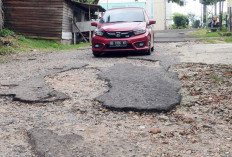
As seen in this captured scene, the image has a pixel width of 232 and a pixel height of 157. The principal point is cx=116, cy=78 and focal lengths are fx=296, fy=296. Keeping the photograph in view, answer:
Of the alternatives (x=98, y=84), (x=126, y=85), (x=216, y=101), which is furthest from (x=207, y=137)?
(x=98, y=84)

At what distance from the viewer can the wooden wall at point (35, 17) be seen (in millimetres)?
16719

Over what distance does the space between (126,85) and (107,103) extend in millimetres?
948

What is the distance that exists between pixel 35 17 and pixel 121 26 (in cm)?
1001

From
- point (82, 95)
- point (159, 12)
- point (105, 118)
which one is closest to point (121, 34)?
point (82, 95)

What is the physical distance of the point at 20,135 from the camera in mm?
2846

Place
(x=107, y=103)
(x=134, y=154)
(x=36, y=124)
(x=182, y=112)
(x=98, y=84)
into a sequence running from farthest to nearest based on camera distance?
(x=98, y=84), (x=107, y=103), (x=182, y=112), (x=36, y=124), (x=134, y=154)

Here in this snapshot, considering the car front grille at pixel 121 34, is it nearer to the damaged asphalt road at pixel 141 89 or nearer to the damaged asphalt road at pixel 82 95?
the damaged asphalt road at pixel 82 95

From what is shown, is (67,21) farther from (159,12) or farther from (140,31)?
(159,12)

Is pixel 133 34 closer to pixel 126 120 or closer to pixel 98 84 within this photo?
pixel 98 84

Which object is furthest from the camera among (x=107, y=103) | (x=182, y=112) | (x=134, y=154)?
(x=107, y=103)

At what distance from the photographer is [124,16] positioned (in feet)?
29.2

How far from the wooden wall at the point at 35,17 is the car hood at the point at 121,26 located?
354 inches

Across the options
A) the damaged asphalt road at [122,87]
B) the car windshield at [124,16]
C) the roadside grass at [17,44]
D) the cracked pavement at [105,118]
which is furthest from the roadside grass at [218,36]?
the cracked pavement at [105,118]

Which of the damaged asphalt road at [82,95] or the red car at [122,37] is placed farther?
the red car at [122,37]
